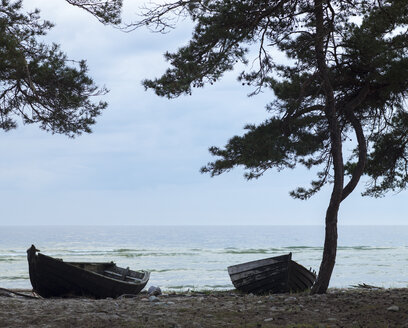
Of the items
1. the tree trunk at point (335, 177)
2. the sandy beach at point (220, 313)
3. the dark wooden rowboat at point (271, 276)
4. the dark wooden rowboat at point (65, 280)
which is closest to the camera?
the sandy beach at point (220, 313)

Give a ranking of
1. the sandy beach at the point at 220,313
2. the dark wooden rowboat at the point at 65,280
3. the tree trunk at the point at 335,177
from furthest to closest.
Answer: the dark wooden rowboat at the point at 65,280
the tree trunk at the point at 335,177
the sandy beach at the point at 220,313

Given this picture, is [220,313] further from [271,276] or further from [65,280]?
[65,280]

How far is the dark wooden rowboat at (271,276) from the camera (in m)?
15.5

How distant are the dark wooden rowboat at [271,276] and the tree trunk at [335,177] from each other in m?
2.51

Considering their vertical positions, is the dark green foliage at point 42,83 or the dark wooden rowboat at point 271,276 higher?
the dark green foliage at point 42,83

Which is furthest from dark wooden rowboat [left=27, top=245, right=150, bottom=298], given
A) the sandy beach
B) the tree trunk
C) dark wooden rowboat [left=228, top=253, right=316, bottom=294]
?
the tree trunk

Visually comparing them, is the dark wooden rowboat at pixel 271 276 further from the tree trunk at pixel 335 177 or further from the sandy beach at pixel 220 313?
the sandy beach at pixel 220 313

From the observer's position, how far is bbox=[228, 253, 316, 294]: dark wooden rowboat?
15.5 m

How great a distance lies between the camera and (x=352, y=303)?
10.8m

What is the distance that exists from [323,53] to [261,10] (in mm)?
2236

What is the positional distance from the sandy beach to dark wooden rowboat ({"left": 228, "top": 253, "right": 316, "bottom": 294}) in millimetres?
3737

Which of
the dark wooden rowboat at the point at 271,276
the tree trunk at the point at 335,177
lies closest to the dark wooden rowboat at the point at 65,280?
the dark wooden rowboat at the point at 271,276

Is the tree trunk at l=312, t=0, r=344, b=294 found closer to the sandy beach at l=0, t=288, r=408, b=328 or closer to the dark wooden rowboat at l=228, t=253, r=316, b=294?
the sandy beach at l=0, t=288, r=408, b=328

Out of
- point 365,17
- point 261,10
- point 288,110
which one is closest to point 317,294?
point 288,110
